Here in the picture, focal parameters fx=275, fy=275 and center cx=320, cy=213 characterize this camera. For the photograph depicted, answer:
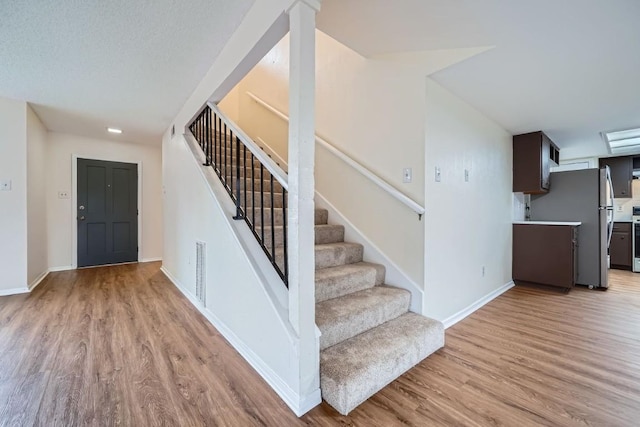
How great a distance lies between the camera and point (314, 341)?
144 centimetres

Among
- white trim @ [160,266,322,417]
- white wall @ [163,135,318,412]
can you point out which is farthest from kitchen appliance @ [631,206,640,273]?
white wall @ [163,135,318,412]

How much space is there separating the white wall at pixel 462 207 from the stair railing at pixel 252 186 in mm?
1180

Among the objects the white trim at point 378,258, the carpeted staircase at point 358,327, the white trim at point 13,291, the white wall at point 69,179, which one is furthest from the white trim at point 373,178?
the white wall at point 69,179

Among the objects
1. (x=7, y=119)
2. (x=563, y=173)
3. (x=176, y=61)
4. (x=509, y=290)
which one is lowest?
(x=509, y=290)

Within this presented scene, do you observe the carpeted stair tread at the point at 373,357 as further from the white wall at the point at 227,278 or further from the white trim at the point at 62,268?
the white trim at the point at 62,268

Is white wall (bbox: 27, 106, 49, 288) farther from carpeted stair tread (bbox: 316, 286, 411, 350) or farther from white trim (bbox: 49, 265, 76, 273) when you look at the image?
carpeted stair tread (bbox: 316, 286, 411, 350)

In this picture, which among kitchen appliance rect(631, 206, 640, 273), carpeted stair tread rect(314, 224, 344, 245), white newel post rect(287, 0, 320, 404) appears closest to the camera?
white newel post rect(287, 0, 320, 404)

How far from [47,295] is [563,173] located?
6.90m

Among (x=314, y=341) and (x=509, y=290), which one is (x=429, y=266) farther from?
(x=509, y=290)

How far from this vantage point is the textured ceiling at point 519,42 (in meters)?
1.54

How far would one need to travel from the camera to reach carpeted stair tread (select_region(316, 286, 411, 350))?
1.70m

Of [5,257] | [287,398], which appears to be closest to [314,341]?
[287,398]

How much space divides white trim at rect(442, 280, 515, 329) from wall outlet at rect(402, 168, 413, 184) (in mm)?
1272

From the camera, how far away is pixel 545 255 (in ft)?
11.7
